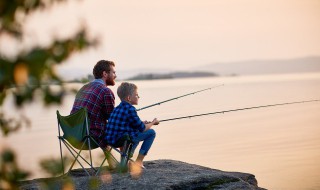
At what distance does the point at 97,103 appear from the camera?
20.6 ft

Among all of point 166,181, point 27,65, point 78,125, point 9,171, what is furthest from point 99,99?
point 27,65

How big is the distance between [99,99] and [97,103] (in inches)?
1.8

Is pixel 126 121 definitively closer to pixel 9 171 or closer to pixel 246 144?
pixel 9 171

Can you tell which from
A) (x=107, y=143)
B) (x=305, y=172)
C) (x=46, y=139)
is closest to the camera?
(x=107, y=143)

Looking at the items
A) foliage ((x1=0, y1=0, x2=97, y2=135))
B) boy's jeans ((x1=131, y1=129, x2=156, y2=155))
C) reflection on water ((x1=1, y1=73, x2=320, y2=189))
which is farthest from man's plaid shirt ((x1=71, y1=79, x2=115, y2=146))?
foliage ((x1=0, y1=0, x2=97, y2=135))

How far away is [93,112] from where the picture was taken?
248 inches

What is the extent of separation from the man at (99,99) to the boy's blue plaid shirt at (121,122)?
16 centimetres

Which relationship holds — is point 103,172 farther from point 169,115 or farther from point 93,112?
point 169,115

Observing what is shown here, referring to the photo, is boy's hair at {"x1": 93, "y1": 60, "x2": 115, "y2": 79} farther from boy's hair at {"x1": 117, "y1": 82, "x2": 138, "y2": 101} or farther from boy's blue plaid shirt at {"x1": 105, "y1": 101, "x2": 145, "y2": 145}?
boy's blue plaid shirt at {"x1": 105, "y1": 101, "x2": 145, "y2": 145}

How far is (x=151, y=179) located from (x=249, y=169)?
5.33m

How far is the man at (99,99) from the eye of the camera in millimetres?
6250

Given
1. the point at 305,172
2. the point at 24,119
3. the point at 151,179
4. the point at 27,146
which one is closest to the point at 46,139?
the point at 27,146

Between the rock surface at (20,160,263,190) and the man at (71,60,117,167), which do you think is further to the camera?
the man at (71,60,117,167)

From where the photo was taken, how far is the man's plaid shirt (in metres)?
6.25
